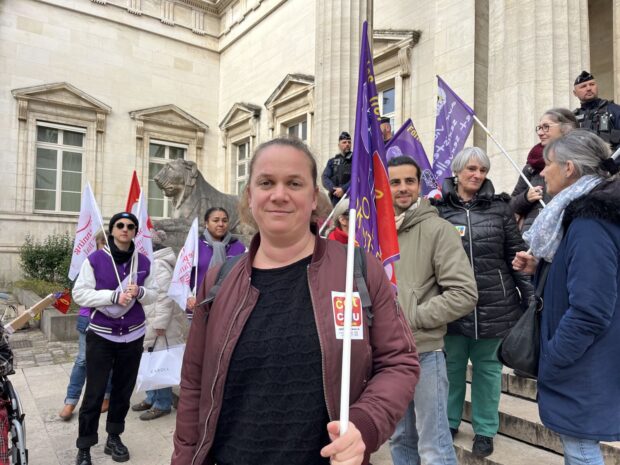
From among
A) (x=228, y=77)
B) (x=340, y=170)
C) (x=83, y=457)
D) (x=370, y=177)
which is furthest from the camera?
(x=228, y=77)

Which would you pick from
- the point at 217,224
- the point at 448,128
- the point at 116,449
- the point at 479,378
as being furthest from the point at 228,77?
the point at 479,378

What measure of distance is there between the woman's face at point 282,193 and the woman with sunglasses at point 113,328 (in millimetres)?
2368

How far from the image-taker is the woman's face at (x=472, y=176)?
9.96ft

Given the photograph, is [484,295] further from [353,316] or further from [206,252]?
[206,252]

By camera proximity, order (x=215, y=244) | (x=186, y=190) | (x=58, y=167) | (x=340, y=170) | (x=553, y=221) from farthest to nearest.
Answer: (x=58, y=167)
(x=186, y=190)
(x=340, y=170)
(x=215, y=244)
(x=553, y=221)

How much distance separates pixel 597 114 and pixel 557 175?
2.72 m

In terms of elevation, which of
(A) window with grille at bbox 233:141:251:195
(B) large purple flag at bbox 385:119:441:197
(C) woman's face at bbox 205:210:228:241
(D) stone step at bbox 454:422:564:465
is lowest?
(D) stone step at bbox 454:422:564:465

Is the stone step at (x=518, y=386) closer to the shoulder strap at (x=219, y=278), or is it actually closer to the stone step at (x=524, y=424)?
the stone step at (x=524, y=424)

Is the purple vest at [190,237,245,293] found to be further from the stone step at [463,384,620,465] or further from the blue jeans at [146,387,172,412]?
the stone step at [463,384,620,465]

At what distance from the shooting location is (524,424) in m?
3.16

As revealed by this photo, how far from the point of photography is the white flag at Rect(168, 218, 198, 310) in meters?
4.23

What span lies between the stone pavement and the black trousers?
0.35m

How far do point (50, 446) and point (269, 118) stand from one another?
46.1 ft

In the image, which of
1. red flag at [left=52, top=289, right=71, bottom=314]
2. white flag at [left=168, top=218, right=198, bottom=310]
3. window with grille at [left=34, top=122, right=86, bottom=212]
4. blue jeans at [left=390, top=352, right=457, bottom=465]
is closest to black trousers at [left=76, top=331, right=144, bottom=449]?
red flag at [left=52, top=289, right=71, bottom=314]
